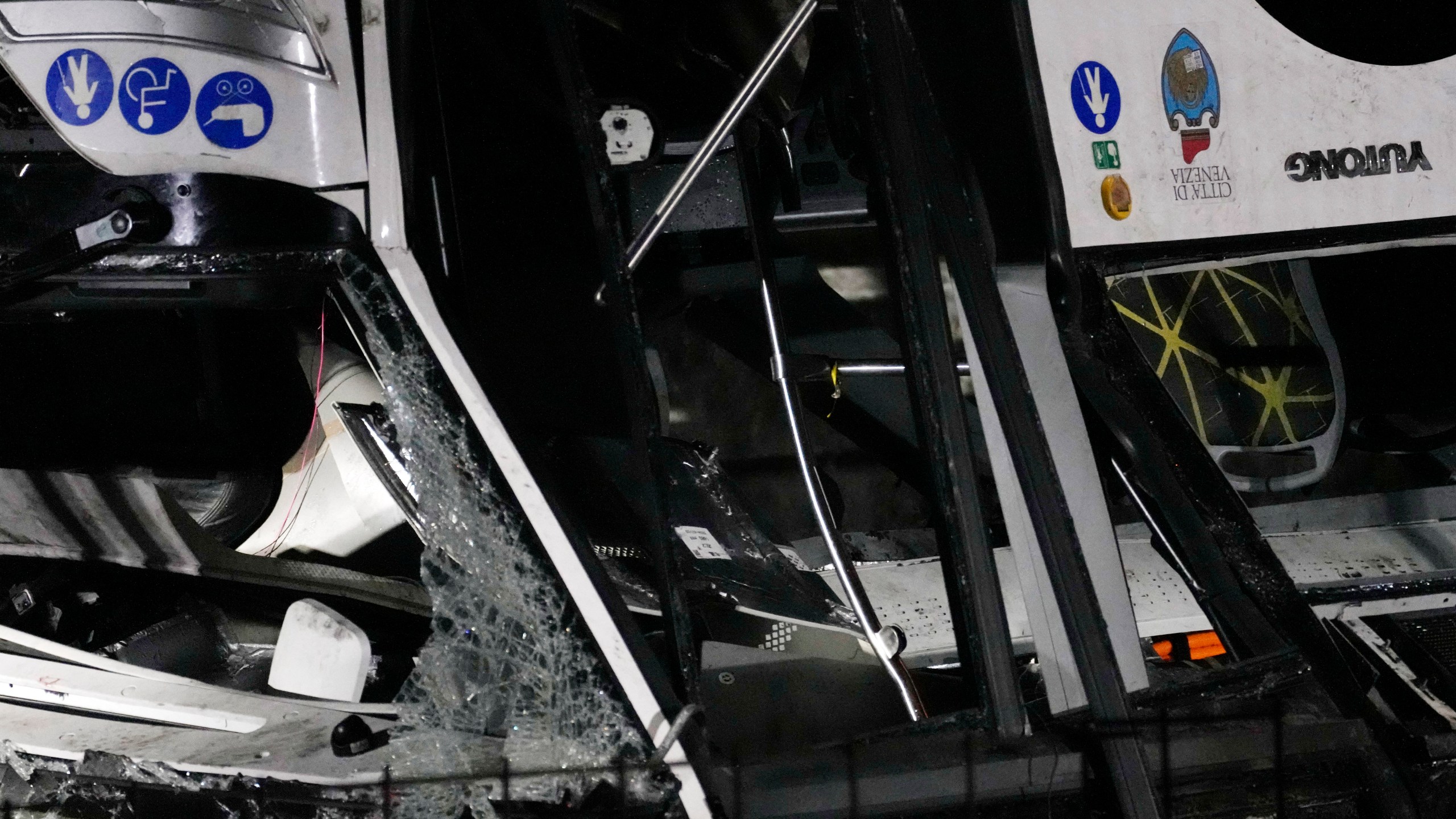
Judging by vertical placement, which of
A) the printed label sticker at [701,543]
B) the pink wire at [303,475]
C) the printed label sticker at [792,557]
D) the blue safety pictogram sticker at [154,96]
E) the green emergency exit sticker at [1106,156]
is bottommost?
the printed label sticker at [792,557]

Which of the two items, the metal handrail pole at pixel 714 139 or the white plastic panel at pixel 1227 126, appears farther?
the white plastic panel at pixel 1227 126

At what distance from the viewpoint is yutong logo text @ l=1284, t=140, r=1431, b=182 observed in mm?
2264

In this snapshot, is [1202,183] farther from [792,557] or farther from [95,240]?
[95,240]

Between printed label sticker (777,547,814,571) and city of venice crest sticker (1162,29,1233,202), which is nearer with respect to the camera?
city of venice crest sticker (1162,29,1233,202)

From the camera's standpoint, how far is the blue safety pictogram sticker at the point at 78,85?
61.9 inches

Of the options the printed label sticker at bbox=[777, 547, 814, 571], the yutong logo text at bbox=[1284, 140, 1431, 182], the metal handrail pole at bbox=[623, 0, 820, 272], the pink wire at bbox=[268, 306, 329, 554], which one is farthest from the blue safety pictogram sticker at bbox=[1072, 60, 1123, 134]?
the pink wire at bbox=[268, 306, 329, 554]

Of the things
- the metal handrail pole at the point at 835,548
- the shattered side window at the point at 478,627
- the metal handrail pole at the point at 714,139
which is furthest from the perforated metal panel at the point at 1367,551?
the shattered side window at the point at 478,627

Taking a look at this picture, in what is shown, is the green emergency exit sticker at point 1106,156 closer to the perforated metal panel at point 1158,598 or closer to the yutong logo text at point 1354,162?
the yutong logo text at point 1354,162

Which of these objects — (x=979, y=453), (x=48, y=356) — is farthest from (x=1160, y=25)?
(x=48, y=356)

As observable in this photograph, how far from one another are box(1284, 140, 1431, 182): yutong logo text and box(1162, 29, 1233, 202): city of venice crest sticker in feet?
0.54

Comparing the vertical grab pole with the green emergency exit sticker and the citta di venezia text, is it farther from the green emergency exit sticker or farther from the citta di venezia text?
the citta di venezia text

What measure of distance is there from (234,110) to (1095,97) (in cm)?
149

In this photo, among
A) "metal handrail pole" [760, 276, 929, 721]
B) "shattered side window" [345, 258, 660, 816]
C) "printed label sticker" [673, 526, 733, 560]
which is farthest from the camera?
"printed label sticker" [673, 526, 733, 560]

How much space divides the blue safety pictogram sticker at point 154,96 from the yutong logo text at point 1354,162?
1949 millimetres
